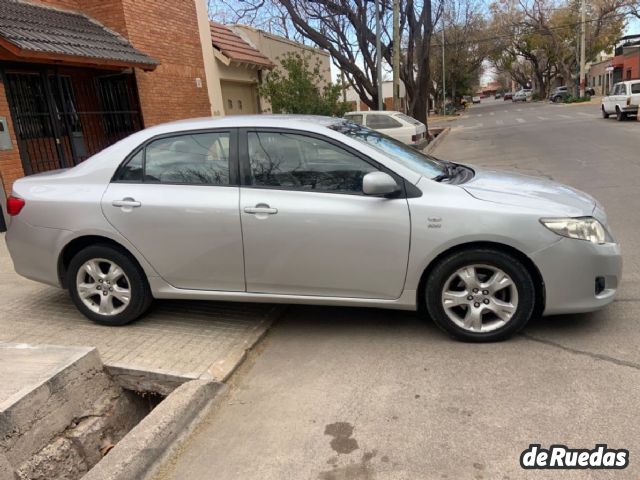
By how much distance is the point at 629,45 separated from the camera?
49.2 m

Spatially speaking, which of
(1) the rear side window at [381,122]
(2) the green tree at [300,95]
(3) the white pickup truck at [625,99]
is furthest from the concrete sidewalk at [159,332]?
(3) the white pickup truck at [625,99]

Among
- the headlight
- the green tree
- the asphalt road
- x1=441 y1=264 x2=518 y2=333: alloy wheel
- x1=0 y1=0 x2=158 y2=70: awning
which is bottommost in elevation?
the asphalt road

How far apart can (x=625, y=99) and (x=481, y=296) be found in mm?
23138

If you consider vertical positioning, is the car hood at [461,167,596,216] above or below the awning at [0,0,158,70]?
below

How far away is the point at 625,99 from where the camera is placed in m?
22.4

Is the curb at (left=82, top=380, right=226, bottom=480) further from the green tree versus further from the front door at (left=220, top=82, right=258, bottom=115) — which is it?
the front door at (left=220, top=82, right=258, bottom=115)

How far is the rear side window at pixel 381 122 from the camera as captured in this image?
15484 millimetres

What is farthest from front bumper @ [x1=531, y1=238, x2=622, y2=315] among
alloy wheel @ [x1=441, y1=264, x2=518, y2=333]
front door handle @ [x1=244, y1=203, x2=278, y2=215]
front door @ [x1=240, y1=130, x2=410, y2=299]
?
front door handle @ [x1=244, y1=203, x2=278, y2=215]

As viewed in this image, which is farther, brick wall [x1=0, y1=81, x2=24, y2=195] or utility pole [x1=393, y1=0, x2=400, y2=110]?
utility pole [x1=393, y1=0, x2=400, y2=110]

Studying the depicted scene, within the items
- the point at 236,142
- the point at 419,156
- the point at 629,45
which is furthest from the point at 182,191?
the point at 629,45

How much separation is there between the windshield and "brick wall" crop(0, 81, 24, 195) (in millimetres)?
5842

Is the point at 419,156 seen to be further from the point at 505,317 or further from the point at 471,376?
the point at 471,376

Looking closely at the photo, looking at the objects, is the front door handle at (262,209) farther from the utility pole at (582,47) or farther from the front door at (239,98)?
the utility pole at (582,47)

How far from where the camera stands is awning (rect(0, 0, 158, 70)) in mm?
7348
